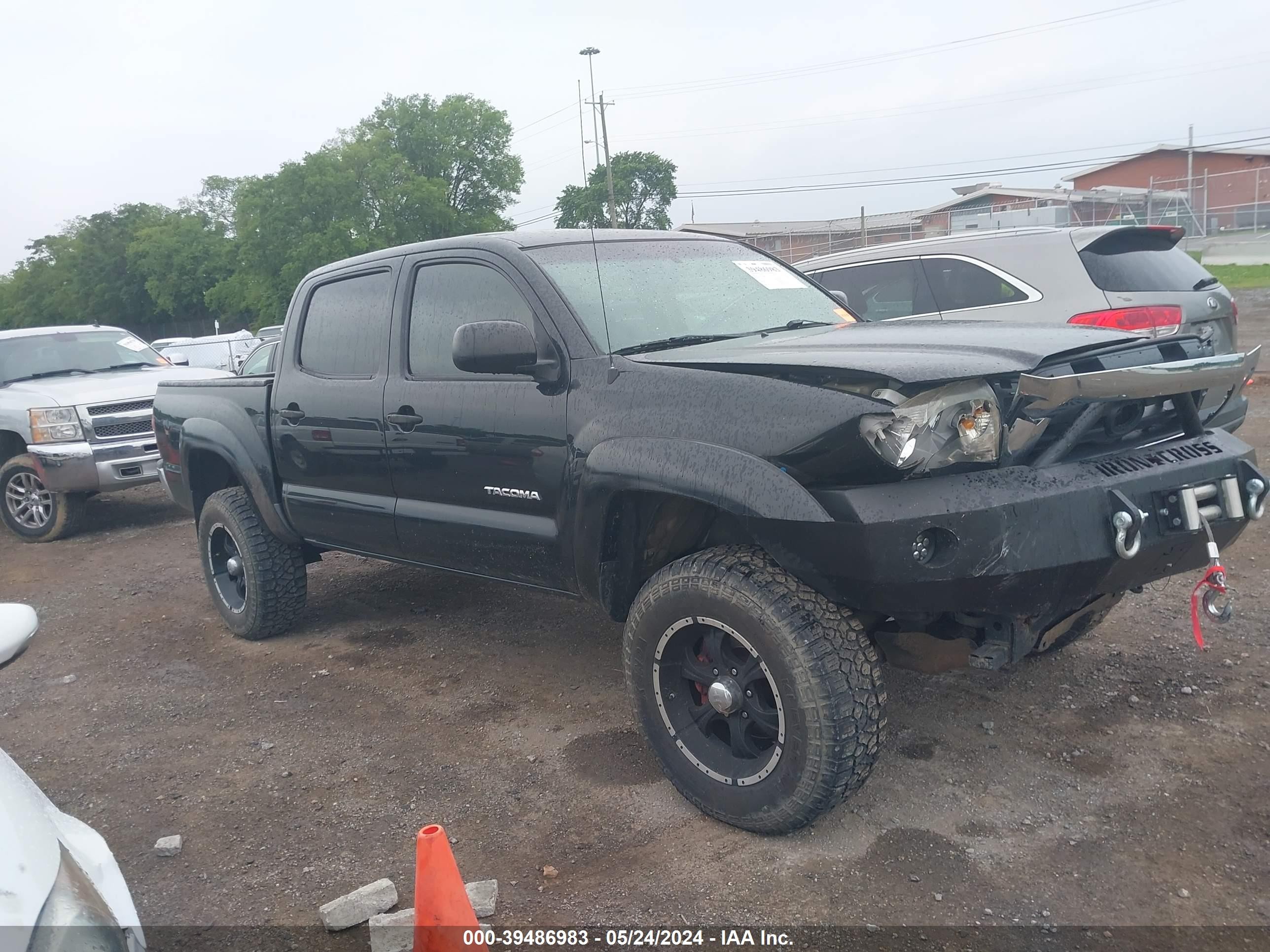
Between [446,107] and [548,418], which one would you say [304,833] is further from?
[446,107]

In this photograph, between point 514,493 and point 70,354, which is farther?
point 70,354

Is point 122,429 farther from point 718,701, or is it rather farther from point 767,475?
point 767,475

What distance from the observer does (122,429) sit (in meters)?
8.66

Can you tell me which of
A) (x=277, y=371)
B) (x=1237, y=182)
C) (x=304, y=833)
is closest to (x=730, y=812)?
(x=304, y=833)

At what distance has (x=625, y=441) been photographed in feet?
10.6

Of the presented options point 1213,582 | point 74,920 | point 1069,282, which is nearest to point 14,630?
point 74,920

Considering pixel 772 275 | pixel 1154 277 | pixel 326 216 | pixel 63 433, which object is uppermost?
pixel 326 216

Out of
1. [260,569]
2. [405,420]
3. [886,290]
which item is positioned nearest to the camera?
[405,420]

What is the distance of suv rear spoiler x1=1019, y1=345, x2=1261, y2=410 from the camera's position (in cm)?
263

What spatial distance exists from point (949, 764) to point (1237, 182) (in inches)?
1407

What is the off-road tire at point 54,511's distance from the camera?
28.5ft

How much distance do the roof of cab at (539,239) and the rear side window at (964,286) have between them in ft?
7.71

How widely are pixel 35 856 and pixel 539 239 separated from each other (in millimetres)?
2886

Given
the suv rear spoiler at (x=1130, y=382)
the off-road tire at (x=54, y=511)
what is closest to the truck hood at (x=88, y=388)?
the off-road tire at (x=54, y=511)
